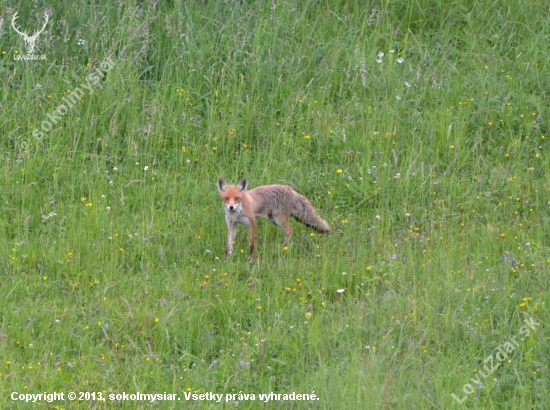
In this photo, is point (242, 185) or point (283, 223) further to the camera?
point (283, 223)

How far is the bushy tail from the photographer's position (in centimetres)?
921

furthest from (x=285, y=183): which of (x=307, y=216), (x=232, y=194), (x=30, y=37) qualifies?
(x=30, y=37)

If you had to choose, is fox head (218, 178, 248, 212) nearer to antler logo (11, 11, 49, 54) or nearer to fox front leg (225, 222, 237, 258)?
fox front leg (225, 222, 237, 258)

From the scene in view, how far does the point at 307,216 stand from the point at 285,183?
789 mm

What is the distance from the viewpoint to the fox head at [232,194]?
8.88 m

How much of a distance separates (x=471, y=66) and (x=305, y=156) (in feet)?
9.15

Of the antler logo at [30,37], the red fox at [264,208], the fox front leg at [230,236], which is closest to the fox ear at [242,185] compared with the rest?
the red fox at [264,208]

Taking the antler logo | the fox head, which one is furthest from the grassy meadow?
the fox head

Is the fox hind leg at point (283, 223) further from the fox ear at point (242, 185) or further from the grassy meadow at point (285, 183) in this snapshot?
the fox ear at point (242, 185)

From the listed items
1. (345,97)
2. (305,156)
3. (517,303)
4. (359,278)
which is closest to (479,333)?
(517,303)

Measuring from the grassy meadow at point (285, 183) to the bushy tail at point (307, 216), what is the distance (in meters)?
0.16

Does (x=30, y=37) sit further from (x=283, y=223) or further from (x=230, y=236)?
(x=283, y=223)

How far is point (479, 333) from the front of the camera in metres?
7.00

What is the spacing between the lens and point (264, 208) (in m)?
9.42
